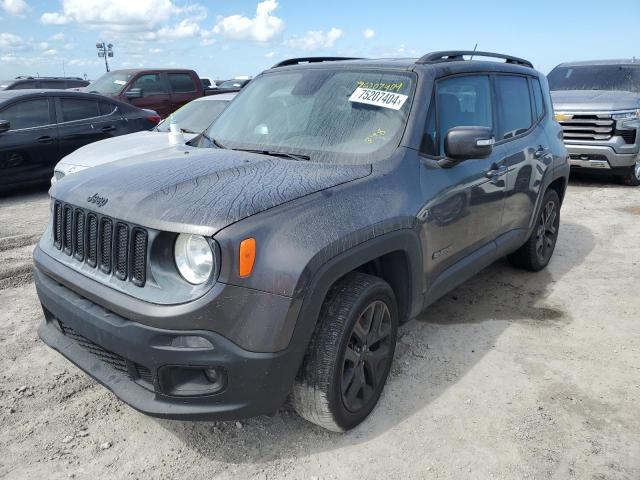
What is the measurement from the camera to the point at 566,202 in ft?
25.8

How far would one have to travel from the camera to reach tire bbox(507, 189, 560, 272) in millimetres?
4742

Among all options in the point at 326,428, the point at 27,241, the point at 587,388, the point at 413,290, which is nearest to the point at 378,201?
the point at 413,290

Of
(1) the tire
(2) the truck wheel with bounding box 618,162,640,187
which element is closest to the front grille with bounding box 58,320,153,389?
(1) the tire

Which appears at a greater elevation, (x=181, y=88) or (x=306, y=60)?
(x=306, y=60)

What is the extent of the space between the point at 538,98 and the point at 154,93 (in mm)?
8741

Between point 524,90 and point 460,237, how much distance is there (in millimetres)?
1787

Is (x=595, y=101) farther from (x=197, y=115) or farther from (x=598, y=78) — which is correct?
(x=197, y=115)

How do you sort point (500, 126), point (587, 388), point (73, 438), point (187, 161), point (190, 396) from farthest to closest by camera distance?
point (500, 126) → point (587, 388) → point (187, 161) → point (73, 438) → point (190, 396)

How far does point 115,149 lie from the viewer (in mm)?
6051

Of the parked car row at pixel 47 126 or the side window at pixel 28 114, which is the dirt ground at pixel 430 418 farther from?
the side window at pixel 28 114

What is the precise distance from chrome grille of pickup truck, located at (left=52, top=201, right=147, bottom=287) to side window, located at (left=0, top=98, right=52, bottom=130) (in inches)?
234

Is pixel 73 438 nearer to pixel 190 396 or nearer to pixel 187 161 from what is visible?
pixel 190 396

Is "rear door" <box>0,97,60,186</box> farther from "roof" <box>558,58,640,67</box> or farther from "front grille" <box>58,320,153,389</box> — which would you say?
"roof" <box>558,58,640,67</box>

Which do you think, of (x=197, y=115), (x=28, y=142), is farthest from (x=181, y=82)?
(x=197, y=115)
